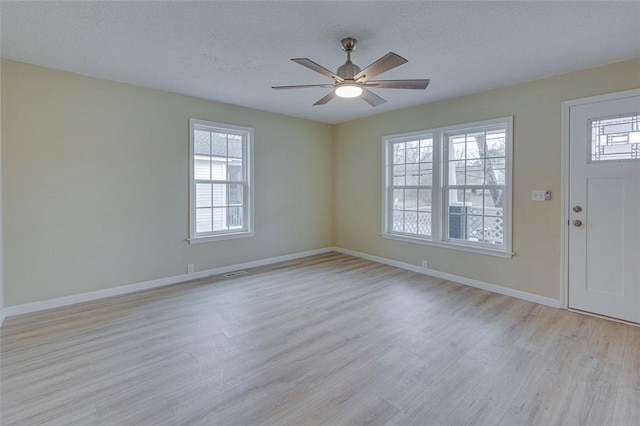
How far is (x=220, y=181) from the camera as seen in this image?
4672mm

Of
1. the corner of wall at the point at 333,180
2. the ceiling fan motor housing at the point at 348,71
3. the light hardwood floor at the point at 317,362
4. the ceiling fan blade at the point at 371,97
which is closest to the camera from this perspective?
the light hardwood floor at the point at 317,362

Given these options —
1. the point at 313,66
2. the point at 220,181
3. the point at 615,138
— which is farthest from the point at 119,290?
the point at 615,138

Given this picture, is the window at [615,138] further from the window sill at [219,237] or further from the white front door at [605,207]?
the window sill at [219,237]

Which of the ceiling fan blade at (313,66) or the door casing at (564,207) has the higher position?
the ceiling fan blade at (313,66)

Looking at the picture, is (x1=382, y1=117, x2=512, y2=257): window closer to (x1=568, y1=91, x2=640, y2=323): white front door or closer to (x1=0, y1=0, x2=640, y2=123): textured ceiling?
(x1=568, y1=91, x2=640, y2=323): white front door

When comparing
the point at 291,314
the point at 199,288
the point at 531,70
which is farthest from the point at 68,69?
the point at 531,70

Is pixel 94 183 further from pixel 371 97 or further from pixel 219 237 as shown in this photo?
pixel 371 97

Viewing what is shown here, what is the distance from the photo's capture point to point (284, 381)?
209 cm

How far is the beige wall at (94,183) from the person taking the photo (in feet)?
10.4

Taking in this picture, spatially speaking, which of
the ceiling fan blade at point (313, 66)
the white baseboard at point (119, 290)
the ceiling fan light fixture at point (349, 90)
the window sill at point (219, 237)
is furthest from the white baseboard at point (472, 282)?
the ceiling fan blade at point (313, 66)

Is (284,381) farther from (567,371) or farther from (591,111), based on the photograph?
(591,111)

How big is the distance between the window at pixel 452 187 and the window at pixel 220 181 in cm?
239

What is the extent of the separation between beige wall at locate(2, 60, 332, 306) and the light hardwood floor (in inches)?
20.8

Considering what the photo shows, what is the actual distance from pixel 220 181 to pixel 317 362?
3.24m
